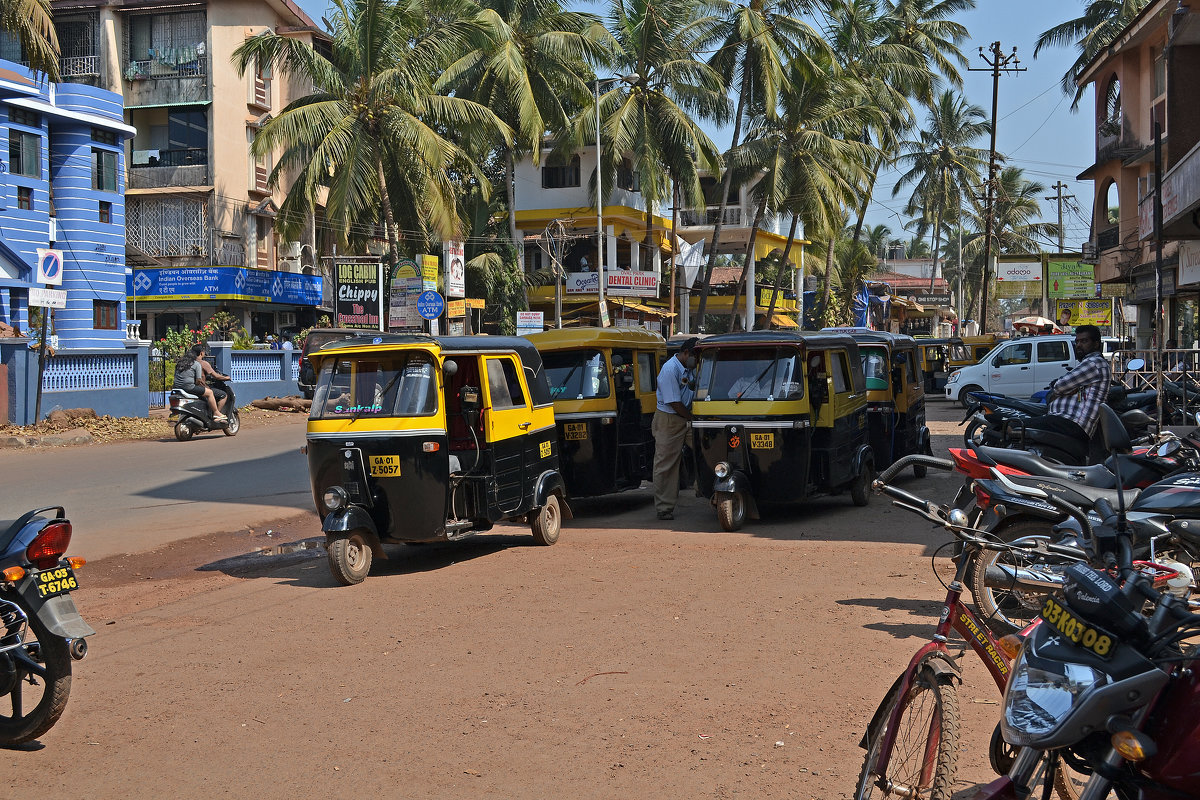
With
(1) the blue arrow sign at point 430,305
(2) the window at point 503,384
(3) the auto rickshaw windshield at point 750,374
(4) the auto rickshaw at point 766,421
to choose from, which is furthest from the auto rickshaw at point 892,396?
(1) the blue arrow sign at point 430,305

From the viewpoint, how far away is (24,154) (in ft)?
98.7

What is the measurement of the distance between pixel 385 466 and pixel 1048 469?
5.12 metres

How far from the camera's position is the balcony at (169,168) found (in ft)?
132

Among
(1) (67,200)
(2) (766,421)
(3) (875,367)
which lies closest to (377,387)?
(2) (766,421)

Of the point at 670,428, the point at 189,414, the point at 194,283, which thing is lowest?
the point at 189,414

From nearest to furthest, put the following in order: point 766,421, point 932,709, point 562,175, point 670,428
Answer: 1. point 932,709
2. point 766,421
3. point 670,428
4. point 562,175

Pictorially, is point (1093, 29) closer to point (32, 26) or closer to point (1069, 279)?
point (1069, 279)

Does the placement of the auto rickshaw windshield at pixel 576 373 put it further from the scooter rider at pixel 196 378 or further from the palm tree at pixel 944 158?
the palm tree at pixel 944 158

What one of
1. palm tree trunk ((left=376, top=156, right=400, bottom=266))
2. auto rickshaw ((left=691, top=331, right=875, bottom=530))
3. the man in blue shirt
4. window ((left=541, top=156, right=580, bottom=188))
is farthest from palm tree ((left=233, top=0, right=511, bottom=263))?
auto rickshaw ((left=691, top=331, right=875, bottom=530))

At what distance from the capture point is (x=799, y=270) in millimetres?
56500

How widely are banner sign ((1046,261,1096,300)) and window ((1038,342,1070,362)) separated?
2436cm

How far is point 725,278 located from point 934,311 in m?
23.2

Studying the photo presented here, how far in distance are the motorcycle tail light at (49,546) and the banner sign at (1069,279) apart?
5042 centimetres

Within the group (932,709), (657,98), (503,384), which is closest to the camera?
(932,709)
